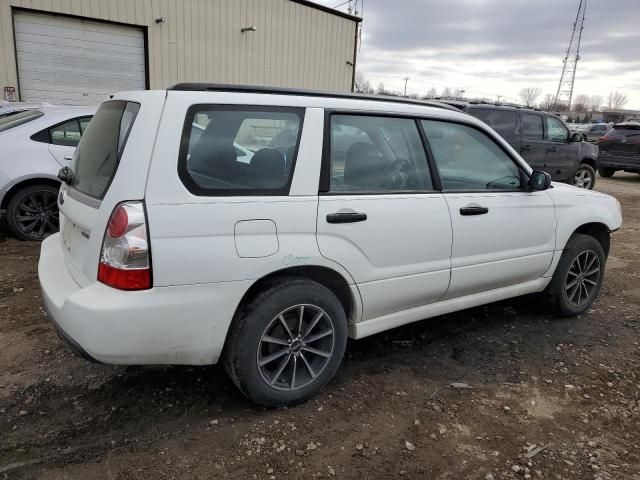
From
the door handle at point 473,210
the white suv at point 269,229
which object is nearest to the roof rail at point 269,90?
the white suv at point 269,229

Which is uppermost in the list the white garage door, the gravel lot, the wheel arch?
the white garage door

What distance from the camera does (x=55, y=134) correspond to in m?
6.39

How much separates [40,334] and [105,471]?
1782mm

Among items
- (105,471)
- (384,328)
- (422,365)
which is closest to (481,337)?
(422,365)

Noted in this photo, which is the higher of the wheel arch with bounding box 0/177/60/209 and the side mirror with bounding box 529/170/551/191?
the side mirror with bounding box 529/170/551/191

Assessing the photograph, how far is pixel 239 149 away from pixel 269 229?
1.52 feet

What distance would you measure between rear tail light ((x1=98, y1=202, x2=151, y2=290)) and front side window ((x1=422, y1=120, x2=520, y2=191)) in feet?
6.53

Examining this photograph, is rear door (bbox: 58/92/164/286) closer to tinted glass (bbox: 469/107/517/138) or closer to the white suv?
the white suv

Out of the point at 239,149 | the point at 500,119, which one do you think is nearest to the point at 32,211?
the point at 239,149

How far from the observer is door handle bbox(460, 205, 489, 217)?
3494 millimetres

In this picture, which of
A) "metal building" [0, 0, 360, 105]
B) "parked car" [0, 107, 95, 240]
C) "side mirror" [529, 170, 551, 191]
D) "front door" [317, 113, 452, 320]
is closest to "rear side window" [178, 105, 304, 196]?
"front door" [317, 113, 452, 320]

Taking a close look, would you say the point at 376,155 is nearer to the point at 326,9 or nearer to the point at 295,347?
the point at 295,347

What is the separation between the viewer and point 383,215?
122 inches

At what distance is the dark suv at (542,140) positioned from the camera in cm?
991
